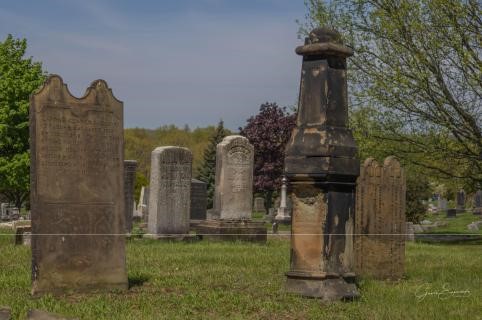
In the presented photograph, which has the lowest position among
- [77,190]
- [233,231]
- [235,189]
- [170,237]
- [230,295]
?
[230,295]

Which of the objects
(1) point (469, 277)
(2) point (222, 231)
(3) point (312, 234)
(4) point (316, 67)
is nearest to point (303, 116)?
(4) point (316, 67)

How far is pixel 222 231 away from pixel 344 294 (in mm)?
10585

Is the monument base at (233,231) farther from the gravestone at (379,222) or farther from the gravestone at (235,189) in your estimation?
the gravestone at (379,222)

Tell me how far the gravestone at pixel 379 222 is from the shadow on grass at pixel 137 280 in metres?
3.18

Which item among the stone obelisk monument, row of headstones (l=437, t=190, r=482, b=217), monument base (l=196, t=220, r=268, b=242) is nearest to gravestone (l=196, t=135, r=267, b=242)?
monument base (l=196, t=220, r=268, b=242)

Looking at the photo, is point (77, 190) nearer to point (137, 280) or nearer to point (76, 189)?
point (76, 189)

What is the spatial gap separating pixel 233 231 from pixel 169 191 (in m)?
1.87

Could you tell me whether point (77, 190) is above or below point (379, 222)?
above

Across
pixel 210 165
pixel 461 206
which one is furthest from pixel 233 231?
pixel 461 206

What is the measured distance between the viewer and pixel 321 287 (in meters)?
9.10

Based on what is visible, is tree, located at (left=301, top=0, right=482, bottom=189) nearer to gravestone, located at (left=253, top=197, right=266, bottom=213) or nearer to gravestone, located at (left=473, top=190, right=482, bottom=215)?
gravestone, located at (left=473, top=190, right=482, bottom=215)

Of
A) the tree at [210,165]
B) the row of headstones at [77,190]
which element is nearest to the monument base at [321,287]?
the row of headstones at [77,190]

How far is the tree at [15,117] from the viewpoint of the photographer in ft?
128

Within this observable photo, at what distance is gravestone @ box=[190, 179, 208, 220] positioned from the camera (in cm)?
2661
